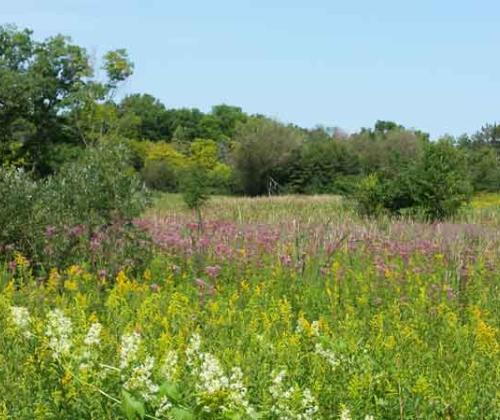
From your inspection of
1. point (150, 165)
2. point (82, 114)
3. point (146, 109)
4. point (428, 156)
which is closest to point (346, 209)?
point (428, 156)

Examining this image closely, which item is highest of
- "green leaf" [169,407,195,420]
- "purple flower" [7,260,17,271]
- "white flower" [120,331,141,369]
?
"white flower" [120,331,141,369]

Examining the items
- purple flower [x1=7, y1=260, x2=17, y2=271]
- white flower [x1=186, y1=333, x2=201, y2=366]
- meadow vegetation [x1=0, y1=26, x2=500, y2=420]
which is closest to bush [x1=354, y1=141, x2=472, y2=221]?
meadow vegetation [x1=0, y1=26, x2=500, y2=420]

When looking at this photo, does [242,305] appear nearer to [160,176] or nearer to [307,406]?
[307,406]

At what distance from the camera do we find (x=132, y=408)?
9.50 feet

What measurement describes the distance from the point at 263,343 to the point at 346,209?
58.8ft

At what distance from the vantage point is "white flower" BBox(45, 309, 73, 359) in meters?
3.32

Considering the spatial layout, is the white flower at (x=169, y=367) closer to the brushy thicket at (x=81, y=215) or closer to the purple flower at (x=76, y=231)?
the brushy thicket at (x=81, y=215)

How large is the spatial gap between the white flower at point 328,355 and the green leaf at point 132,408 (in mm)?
1122

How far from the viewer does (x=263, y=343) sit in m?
3.98

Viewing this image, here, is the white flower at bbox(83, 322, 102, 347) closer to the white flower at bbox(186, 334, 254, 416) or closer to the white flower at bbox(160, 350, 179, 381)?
the white flower at bbox(160, 350, 179, 381)

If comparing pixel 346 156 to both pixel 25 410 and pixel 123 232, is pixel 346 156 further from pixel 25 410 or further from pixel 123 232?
pixel 25 410

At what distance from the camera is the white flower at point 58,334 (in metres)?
3.32

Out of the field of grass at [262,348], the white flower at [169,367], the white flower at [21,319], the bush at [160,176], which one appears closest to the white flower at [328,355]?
the field of grass at [262,348]

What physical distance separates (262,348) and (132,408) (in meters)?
1.19
